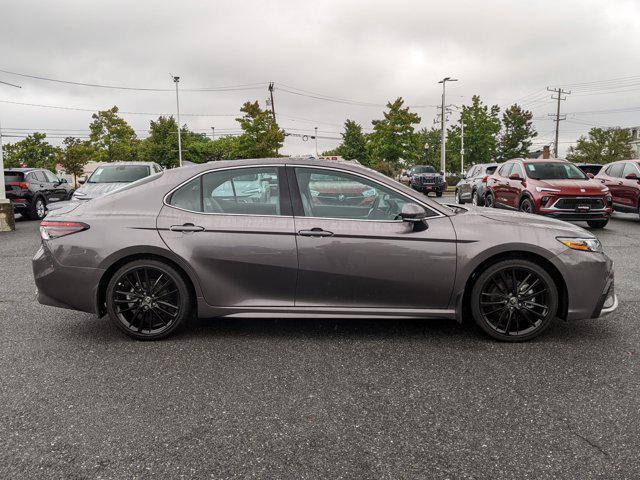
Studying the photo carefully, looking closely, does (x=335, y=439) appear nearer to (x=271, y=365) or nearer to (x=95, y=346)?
(x=271, y=365)

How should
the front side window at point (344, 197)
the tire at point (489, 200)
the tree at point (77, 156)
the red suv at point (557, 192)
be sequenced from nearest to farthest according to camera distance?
1. the front side window at point (344, 197)
2. the red suv at point (557, 192)
3. the tire at point (489, 200)
4. the tree at point (77, 156)

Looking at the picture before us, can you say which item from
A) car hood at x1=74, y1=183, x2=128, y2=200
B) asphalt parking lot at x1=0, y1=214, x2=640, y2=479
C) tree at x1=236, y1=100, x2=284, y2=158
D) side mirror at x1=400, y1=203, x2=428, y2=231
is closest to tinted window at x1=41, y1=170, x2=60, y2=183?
car hood at x1=74, y1=183, x2=128, y2=200

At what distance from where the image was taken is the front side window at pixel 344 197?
4.23m

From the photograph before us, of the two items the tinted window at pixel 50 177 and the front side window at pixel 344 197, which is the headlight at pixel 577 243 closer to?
the front side window at pixel 344 197

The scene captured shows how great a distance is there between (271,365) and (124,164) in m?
11.4

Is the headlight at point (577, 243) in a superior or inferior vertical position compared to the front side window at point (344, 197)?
inferior

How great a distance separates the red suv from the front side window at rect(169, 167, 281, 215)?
9.26 meters

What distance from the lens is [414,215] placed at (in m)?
4.02

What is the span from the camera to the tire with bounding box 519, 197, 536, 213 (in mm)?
12102

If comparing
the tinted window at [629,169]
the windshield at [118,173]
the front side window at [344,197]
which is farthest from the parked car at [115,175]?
the tinted window at [629,169]

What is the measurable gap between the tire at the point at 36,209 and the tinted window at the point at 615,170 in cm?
1703

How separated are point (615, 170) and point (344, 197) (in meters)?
13.4

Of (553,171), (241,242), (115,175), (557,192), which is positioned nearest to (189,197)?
(241,242)

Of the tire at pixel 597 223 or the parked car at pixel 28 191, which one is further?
the parked car at pixel 28 191
